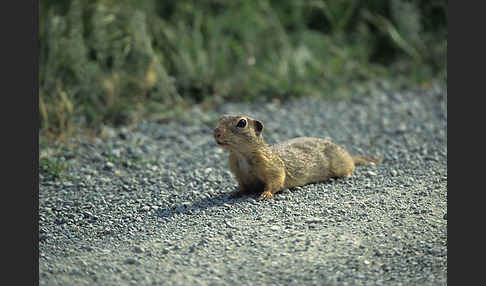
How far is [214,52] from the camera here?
9008mm

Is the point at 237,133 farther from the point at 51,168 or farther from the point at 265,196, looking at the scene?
the point at 51,168

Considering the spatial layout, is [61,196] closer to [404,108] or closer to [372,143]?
[372,143]

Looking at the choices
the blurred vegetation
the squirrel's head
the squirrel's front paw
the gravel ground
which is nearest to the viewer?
the gravel ground

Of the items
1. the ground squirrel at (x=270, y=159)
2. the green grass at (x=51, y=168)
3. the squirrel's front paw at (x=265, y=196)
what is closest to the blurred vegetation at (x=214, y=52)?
the green grass at (x=51, y=168)

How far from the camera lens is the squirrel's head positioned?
5.23m

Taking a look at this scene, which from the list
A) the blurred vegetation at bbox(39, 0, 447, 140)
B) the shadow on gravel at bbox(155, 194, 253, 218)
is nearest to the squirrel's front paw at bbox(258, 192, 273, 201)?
the shadow on gravel at bbox(155, 194, 253, 218)

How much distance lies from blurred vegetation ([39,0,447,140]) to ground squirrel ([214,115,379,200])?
2.64 metres

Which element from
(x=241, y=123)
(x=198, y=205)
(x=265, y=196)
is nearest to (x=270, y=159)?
Answer: (x=265, y=196)

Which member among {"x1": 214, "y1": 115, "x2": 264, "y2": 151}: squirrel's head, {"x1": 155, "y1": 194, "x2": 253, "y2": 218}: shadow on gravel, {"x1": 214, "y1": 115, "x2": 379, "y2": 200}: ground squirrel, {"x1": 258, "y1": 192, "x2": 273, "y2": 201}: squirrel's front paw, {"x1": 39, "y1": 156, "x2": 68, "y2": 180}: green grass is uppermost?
{"x1": 214, "y1": 115, "x2": 264, "y2": 151}: squirrel's head

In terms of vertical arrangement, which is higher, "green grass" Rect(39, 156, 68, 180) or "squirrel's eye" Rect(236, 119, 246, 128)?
"squirrel's eye" Rect(236, 119, 246, 128)

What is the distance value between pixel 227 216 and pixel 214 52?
14.2 feet

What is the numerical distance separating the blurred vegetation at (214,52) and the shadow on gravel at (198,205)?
8.04 feet

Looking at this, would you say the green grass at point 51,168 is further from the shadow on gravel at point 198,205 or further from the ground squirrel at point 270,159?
the ground squirrel at point 270,159

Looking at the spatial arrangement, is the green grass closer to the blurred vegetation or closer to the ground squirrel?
the blurred vegetation
